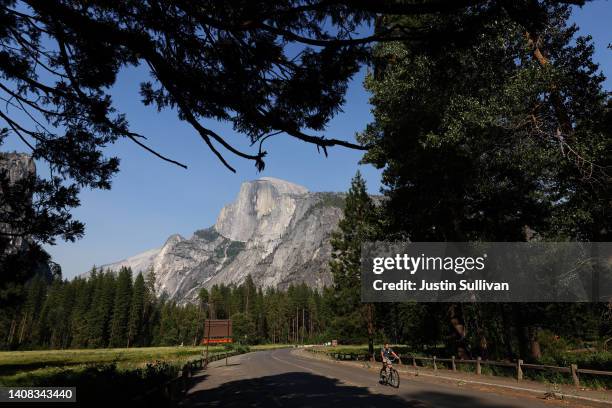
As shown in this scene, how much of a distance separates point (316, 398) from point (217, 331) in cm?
2560

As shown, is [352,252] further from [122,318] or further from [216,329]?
[122,318]

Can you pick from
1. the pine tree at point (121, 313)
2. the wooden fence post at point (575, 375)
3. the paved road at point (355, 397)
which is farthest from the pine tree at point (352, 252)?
the pine tree at point (121, 313)

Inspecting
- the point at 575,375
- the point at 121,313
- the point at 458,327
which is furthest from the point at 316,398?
the point at 121,313

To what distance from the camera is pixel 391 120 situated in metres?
18.4

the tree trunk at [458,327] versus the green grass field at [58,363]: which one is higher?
the tree trunk at [458,327]

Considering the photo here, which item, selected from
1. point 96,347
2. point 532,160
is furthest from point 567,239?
point 96,347

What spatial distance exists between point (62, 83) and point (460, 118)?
13.2 metres

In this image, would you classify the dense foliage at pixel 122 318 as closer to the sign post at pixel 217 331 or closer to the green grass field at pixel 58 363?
the green grass field at pixel 58 363

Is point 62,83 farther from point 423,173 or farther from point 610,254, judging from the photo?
point 610,254

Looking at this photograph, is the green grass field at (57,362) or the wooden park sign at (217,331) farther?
the wooden park sign at (217,331)

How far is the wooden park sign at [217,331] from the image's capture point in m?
34.8

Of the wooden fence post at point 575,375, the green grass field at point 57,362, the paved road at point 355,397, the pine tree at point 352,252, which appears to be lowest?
the green grass field at point 57,362

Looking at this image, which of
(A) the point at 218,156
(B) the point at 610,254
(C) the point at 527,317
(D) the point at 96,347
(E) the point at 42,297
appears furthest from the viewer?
(E) the point at 42,297

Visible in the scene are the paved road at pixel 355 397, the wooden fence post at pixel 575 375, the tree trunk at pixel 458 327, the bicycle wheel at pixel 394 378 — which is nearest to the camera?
the paved road at pixel 355 397
